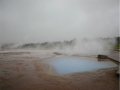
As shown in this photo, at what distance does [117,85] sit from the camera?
5.04 meters

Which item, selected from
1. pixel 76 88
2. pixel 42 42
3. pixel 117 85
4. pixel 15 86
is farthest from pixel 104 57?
pixel 42 42

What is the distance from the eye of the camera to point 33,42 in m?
38.2

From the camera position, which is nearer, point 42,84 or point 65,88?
point 65,88

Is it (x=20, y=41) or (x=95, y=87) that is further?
(x=20, y=41)

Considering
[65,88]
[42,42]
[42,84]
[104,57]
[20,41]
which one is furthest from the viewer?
[42,42]

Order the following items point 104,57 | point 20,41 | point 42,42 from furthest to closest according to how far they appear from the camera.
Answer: point 42,42 < point 20,41 < point 104,57

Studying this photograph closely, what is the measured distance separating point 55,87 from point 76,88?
86cm

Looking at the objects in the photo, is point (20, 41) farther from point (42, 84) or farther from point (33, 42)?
point (42, 84)

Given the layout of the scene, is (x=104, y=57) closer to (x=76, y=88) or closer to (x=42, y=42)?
(x=76, y=88)

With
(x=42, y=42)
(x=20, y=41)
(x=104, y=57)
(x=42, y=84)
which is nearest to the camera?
(x=42, y=84)

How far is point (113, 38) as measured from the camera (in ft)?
127

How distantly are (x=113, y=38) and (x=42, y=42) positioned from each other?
23.5 metres

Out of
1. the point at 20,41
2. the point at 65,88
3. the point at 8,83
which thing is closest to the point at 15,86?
the point at 8,83

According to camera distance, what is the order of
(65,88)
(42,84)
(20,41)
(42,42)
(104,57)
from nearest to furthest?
(65,88) < (42,84) < (104,57) < (20,41) < (42,42)
